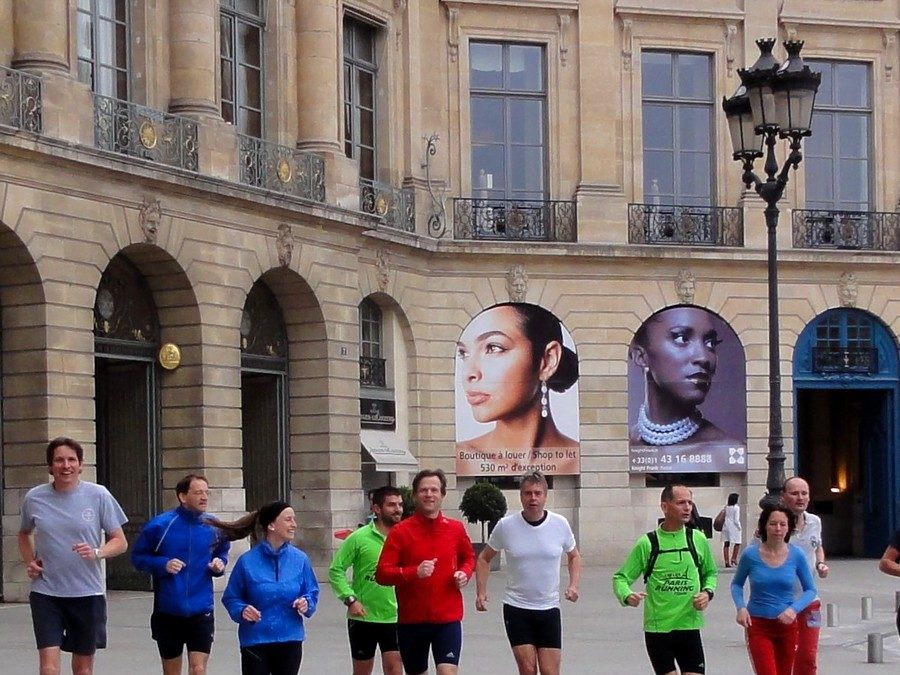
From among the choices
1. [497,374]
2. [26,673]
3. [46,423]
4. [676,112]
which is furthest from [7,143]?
[676,112]

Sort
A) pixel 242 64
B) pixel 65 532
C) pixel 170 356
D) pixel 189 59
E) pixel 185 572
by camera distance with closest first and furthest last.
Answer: pixel 65 532 < pixel 185 572 < pixel 170 356 < pixel 189 59 < pixel 242 64

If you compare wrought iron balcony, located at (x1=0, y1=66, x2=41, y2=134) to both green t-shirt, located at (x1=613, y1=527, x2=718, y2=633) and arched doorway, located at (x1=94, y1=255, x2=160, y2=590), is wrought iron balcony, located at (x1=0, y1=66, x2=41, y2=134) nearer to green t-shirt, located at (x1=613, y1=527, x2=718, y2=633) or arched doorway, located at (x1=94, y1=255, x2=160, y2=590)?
arched doorway, located at (x1=94, y1=255, x2=160, y2=590)

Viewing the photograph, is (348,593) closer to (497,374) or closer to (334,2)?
(334,2)

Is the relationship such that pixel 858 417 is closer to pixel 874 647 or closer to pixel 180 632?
pixel 874 647

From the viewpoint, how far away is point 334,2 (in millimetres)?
32094

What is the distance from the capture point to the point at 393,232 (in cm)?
3428

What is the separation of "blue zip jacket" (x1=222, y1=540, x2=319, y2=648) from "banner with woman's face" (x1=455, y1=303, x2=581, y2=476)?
24426 mm

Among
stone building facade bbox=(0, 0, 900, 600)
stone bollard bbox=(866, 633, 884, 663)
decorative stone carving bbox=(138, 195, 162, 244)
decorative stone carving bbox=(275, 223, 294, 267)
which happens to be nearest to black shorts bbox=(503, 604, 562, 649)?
stone bollard bbox=(866, 633, 884, 663)

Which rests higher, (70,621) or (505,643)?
→ (70,621)

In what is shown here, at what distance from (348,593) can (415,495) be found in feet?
2.58

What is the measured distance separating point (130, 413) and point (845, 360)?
1561 cm

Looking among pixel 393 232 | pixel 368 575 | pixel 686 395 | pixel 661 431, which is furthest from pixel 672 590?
pixel 686 395

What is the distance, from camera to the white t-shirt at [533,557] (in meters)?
13.2

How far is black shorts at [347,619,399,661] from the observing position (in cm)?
1352
